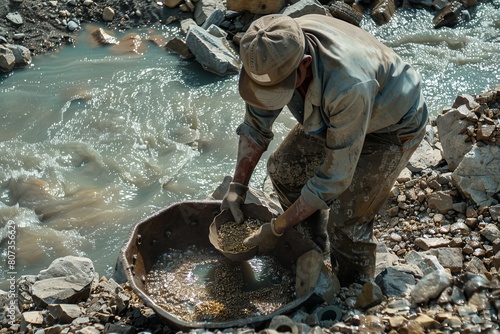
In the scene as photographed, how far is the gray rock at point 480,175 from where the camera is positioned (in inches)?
184

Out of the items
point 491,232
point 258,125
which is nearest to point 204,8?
point 258,125

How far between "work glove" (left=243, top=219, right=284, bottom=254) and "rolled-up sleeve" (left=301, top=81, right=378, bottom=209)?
12.9 inches

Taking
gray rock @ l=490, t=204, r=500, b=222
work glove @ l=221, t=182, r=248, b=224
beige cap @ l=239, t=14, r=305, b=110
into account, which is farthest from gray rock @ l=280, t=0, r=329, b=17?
beige cap @ l=239, t=14, r=305, b=110

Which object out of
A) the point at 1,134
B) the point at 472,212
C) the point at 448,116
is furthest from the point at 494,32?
the point at 1,134

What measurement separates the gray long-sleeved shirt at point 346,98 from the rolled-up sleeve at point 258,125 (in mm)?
264

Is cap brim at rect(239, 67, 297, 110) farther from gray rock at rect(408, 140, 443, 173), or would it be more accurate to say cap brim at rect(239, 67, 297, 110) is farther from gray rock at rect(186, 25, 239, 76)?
gray rock at rect(186, 25, 239, 76)

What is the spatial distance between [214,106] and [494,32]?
139 inches

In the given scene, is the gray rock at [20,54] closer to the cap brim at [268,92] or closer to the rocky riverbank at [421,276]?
the rocky riverbank at [421,276]

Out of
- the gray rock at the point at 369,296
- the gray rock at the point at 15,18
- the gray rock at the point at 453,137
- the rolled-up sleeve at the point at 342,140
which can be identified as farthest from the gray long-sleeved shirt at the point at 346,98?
the gray rock at the point at 15,18

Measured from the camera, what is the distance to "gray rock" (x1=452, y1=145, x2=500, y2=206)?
4.68m

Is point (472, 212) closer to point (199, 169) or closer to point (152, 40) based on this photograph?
point (199, 169)

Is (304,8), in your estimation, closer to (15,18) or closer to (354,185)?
(15,18)

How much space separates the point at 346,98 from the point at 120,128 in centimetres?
378

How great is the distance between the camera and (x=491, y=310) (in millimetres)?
3330
